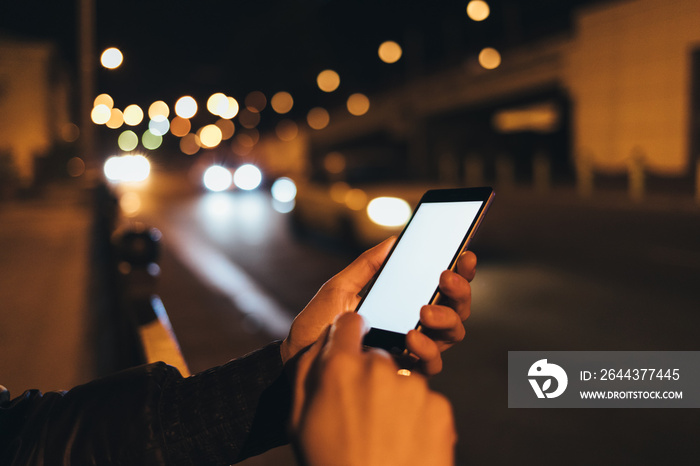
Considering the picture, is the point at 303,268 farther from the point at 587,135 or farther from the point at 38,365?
the point at 587,135

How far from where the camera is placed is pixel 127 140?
13812 millimetres

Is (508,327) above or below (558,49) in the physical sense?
below

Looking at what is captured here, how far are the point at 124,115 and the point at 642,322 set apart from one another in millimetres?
8957

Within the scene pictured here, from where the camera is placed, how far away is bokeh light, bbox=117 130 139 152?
1345 centimetres

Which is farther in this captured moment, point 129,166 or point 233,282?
point 129,166

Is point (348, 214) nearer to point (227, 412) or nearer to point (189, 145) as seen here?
point (227, 412)

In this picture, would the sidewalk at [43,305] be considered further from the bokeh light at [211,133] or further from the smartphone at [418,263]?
the bokeh light at [211,133]

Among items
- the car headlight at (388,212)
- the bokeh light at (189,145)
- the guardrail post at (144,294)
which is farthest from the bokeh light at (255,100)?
the guardrail post at (144,294)

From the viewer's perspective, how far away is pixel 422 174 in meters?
44.0

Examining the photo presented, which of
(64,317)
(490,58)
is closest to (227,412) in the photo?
(64,317)

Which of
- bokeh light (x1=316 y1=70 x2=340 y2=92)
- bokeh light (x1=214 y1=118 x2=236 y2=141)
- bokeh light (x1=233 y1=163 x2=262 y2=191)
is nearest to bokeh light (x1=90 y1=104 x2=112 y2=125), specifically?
bokeh light (x1=233 y1=163 x2=262 y2=191)

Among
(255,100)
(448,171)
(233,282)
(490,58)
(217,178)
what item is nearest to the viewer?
(233,282)

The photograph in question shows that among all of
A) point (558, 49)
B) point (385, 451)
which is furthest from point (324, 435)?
point (558, 49)

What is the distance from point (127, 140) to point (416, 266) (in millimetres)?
13094
